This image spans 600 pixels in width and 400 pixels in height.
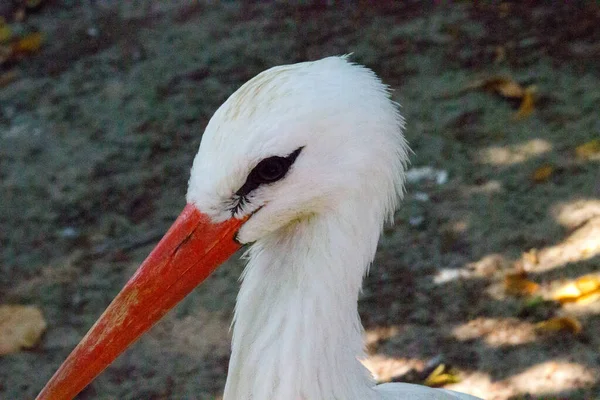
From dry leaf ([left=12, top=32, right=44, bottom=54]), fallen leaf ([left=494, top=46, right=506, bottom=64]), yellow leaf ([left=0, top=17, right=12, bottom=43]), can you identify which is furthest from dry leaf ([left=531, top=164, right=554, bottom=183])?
yellow leaf ([left=0, top=17, right=12, bottom=43])

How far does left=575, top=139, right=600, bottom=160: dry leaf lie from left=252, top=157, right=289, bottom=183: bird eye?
2692mm

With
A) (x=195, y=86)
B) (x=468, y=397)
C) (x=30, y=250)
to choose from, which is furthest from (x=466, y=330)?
(x=195, y=86)

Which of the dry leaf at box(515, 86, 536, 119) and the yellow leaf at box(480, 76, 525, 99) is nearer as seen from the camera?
the dry leaf at box(515, 86, 536, 119)

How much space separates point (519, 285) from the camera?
12.1ft

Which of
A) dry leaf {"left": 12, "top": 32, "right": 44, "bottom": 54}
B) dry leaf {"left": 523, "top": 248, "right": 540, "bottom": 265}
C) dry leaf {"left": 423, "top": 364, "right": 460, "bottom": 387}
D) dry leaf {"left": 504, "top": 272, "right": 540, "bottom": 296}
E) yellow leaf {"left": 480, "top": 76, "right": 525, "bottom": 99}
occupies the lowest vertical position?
dry leaf {"left": 423, "top": 364, "right": 460, "bottom": 387}

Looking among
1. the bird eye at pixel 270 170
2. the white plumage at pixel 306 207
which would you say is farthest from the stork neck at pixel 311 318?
the bird eye at pixel 270 170

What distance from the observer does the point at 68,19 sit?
6.35 metres

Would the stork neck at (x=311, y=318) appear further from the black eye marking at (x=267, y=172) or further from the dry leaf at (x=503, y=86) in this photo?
the dry leaf at (x=503, y=86)

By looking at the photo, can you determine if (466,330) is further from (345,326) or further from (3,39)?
(3,39)

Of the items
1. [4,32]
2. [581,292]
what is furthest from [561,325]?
[4,32]

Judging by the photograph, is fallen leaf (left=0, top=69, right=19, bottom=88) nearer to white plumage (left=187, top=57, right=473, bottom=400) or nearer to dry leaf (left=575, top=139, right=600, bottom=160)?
dry leaf (left=575, top=139, right=600, bottom=160)

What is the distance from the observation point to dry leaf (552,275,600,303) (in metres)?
3.55

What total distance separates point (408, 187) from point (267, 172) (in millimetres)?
2452

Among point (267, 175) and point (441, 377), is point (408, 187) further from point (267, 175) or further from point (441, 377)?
point (267, 175)
